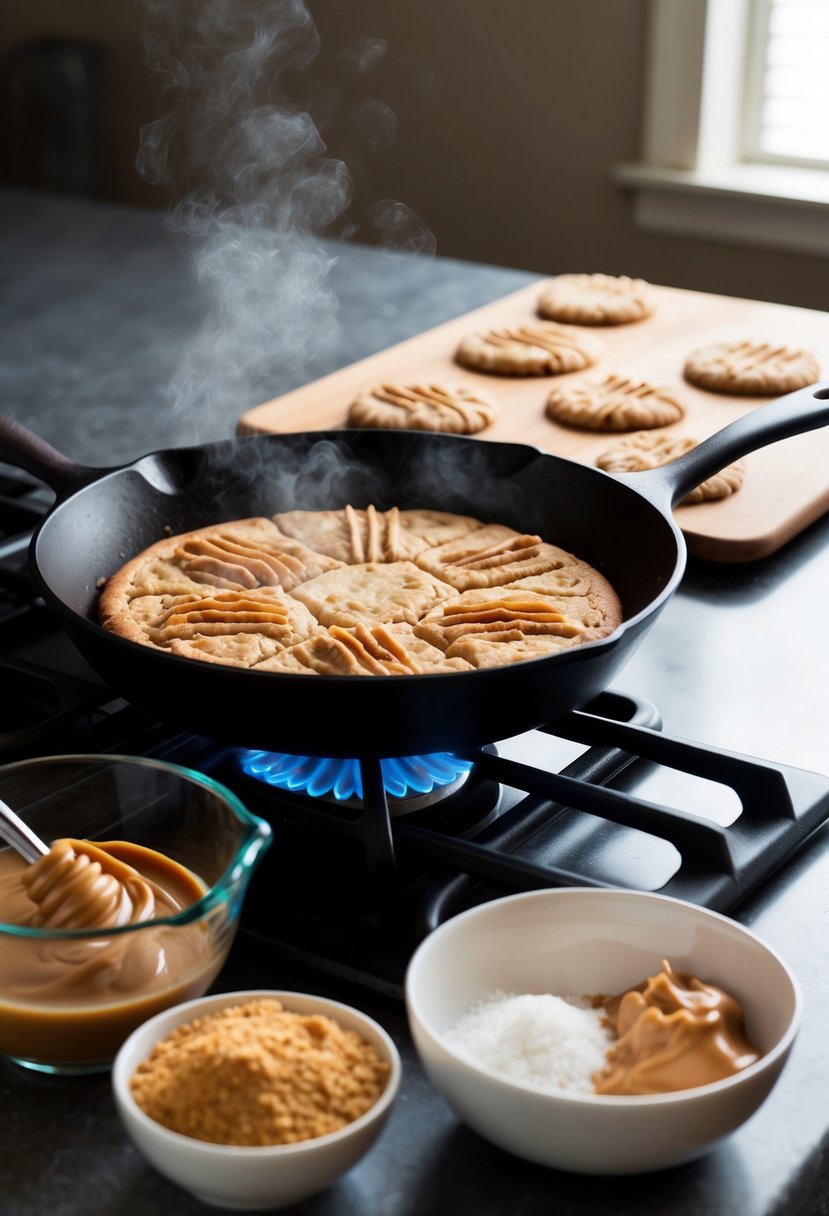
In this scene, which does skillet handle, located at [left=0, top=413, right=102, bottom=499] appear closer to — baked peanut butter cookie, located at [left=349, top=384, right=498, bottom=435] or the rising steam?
baked peanut butter cookie, located at [left=349, top=384, right=498, bottom=435]

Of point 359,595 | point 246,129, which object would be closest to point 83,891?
point 359,595

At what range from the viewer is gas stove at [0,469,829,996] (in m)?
0.98

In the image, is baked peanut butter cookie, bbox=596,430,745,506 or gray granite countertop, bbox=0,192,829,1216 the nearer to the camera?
gray granite countertop, bbox=0,192,829,1216

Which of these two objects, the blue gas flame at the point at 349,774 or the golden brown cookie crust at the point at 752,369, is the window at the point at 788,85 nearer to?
the golden brown cookie crust at the point at 752,369

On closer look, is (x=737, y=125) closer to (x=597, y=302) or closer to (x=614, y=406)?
(x=597, y=302)

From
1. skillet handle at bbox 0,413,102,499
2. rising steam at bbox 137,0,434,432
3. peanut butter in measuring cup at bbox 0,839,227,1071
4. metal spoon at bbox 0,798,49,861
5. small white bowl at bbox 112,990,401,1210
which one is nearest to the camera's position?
small white bowl at bbox 112,990,401,1210

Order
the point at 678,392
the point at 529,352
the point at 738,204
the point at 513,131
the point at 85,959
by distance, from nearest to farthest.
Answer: the point at 85,959
the point at 678,392
the point at 529,352
the point at 738,204
the point at 513,131

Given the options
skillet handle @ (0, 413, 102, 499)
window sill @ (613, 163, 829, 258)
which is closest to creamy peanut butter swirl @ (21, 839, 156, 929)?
skillet handle @ (0, 413, 102, 499)

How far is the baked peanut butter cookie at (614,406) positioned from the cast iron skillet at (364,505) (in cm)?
55

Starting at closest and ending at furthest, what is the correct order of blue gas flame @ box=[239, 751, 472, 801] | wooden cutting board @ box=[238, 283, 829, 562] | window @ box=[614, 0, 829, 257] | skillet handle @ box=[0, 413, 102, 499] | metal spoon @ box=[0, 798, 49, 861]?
1. metal spoon @ box=[0, 798, 49, 861]
2. blue gas flame @ box=[239, 751, 472, 801]
3. skillet handle @ box=[0, 413, 102, 499]
4. wooden cutting board @ box=[238, 283, 829, 562]
5. window @ box=[614, 0, 829, 257]

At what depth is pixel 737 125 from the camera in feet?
13.8

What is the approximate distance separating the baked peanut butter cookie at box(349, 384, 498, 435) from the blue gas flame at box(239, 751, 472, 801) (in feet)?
3.19

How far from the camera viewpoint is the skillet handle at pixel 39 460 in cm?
134

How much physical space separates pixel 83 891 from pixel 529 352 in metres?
1.57
